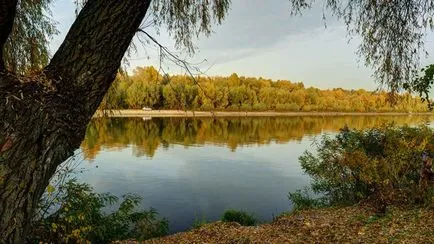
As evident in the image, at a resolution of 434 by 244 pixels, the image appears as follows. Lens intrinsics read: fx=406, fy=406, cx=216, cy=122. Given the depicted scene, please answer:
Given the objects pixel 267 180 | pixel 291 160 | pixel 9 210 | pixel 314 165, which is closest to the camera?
pixel 9 210

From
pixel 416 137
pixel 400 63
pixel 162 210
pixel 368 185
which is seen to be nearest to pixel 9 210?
pixel 400 63

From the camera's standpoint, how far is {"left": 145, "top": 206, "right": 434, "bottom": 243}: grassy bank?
5.54m

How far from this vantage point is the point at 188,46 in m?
3.39

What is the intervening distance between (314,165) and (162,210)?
19.6 feet

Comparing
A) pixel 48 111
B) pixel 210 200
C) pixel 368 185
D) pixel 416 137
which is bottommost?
pixel 210 200

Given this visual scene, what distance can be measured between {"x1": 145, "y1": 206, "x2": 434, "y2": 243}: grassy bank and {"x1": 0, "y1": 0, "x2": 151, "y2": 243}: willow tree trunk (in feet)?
14.4

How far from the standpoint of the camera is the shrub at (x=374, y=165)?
7.94m

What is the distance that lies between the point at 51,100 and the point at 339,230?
5.16 meters

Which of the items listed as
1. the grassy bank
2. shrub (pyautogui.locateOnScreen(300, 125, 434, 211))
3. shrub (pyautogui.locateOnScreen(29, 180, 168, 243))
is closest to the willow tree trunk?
the grassy bank

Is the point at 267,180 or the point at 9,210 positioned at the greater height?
the point at 9,210

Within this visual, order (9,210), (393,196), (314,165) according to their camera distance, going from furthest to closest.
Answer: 1. (314,165)
2. (393,196)
3. (9,210)

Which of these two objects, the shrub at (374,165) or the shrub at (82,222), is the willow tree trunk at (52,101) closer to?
the shrub at (82,222)

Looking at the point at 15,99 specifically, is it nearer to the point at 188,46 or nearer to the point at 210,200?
the point at 188,46

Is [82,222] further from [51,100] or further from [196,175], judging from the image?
[196,175]
